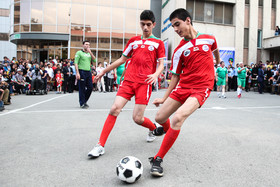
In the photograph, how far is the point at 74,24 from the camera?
27.5m

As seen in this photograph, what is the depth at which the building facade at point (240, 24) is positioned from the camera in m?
26.4

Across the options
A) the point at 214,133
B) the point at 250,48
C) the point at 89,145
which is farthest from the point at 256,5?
the point at 89,145

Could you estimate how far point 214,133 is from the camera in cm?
495

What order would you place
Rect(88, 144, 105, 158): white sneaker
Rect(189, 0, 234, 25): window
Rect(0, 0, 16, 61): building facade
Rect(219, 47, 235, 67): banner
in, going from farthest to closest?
Rect(0, 0, 16, 61): building facade → Rect(189, 0, 234, 25): window → Rect(219, 47, 235, 67): banner → Rect(88, 144, 105, 158): white sneaker

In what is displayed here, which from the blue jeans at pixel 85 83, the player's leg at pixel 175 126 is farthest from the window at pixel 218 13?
the player's leg at pixel 175 126

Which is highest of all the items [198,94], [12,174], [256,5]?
[256,5]

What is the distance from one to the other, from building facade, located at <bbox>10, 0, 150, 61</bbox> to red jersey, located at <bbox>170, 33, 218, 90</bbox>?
25.4 m

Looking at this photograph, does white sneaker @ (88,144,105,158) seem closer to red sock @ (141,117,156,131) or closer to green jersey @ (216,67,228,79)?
red sock @ (141,117,156,131)

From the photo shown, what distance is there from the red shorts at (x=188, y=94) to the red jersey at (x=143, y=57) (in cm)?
76

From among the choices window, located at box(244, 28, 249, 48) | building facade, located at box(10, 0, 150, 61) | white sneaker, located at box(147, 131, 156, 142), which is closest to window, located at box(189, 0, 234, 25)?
window, located at box(244, 28, 249, 48)

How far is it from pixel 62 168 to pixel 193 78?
1.97m

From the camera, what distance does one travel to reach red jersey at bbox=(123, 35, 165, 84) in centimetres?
393

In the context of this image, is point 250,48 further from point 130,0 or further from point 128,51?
point 128,51

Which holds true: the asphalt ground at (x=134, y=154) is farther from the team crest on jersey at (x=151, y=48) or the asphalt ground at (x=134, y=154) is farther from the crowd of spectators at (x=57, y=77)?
the crowd of spectators at (x=57, y=77)
